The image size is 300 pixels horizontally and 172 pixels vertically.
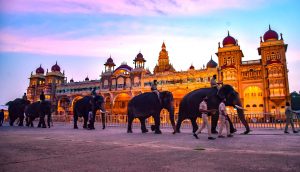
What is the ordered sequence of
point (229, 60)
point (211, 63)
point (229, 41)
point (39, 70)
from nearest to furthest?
point (229, 60), point (229, 41), point (211, 63), point (39, 70)

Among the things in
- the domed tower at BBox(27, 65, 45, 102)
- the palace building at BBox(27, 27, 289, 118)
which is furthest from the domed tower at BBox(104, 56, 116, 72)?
the domed tower at BBox(27, 65, 45, 102)

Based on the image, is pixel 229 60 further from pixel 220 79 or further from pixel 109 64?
pixel 109 64

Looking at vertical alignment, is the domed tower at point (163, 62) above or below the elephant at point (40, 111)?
above

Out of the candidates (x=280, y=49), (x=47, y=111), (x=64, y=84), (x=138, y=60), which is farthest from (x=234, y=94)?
(x=64, y=84)

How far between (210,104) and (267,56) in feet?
99.6

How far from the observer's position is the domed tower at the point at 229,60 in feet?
109

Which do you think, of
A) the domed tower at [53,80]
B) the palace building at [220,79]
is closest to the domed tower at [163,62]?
the palace building at [220,79]

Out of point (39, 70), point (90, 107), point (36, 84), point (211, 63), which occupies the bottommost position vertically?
point (90, 107)

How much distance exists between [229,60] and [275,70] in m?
6.76

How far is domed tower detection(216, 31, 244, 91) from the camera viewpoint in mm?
33375

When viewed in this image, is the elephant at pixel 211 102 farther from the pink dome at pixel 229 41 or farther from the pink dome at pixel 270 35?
the pink dome at pixel 270 35

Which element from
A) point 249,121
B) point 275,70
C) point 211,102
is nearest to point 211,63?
point 275,70

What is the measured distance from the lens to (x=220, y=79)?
34.4m

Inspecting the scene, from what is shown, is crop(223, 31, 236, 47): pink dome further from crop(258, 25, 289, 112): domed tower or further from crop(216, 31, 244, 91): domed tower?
crop(258, 25, 289, 112): domed tower
